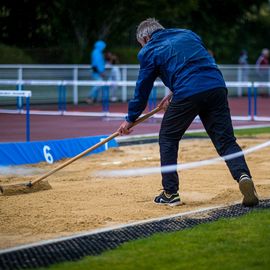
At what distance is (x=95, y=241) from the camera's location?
7.40 metres

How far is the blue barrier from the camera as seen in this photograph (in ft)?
43.2

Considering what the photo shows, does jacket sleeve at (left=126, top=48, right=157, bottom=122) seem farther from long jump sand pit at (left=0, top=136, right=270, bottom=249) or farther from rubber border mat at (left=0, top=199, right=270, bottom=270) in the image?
rubber border mat at (left=0, top=199, right=270, bottom=270)

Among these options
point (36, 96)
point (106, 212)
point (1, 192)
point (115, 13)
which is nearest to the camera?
point (106, 212)

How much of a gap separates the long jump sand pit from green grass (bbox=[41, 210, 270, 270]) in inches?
34.5

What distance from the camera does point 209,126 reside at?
923 cm

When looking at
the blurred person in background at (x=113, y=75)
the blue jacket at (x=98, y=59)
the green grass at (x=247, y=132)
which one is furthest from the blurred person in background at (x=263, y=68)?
the green grass at (x=247, y=132)

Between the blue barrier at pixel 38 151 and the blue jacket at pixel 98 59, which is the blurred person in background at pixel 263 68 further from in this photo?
the blue barrier at pixel 38 151

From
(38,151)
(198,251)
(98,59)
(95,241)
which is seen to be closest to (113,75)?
(98,59)

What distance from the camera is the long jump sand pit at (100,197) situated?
8180mm

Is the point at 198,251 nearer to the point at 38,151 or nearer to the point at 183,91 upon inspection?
the point at 183,91

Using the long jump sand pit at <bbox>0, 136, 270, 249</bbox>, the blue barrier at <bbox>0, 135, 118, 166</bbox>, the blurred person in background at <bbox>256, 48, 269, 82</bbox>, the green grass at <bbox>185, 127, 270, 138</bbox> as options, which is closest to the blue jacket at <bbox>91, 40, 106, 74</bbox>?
the green grass at <bbox>185, 127, 270, 138</bbox>

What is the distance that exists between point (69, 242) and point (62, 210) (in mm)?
1680

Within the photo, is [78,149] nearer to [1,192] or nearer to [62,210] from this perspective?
[1,192]

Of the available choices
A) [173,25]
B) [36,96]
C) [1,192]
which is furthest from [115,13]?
[1,192]
